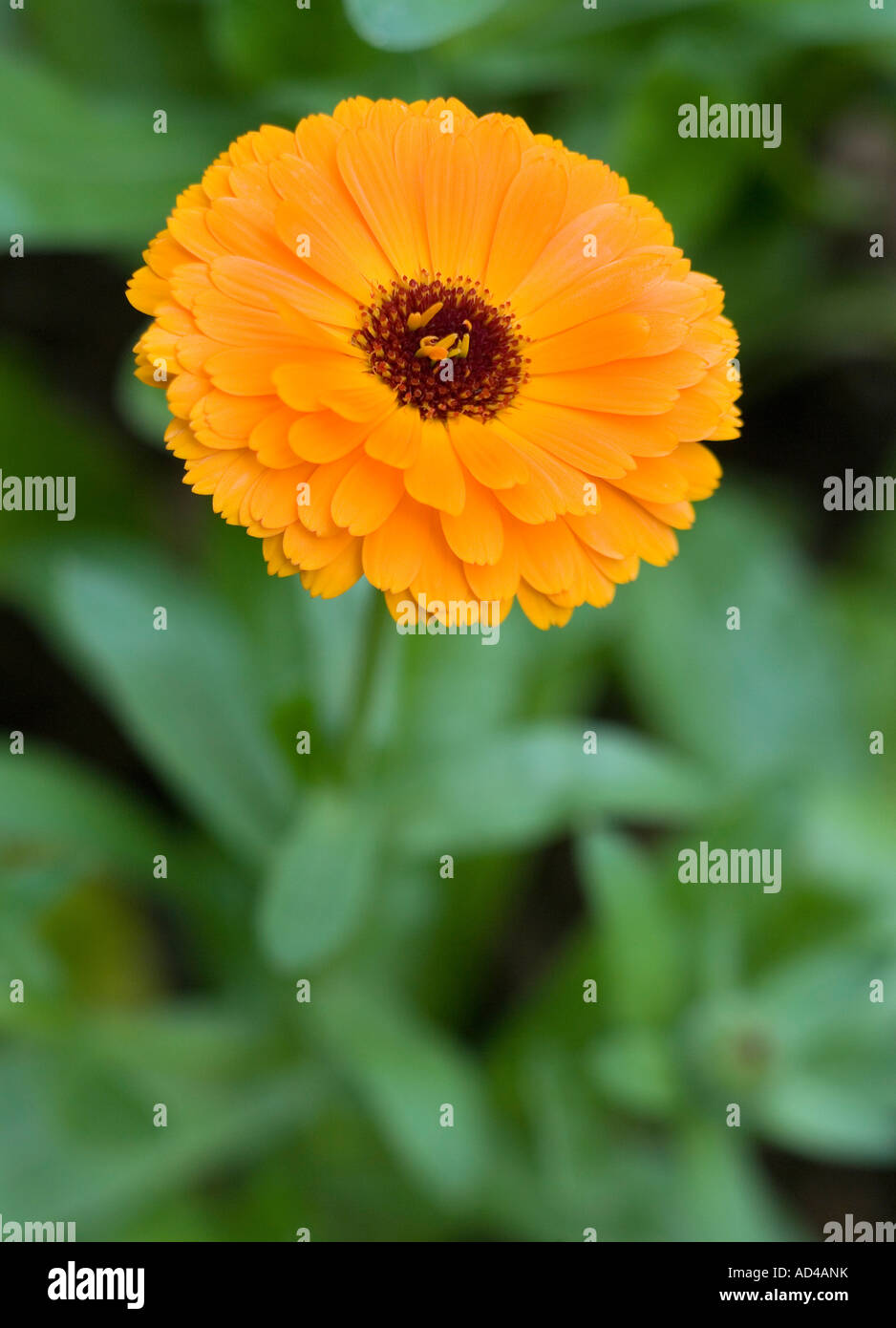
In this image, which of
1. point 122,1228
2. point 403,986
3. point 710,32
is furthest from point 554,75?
point 122,1228

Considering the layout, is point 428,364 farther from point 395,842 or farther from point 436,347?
point 395,842

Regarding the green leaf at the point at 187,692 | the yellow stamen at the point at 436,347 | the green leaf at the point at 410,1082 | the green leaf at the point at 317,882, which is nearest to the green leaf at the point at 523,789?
the green leaf at the point at 317,882

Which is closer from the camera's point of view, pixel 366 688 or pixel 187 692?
pixel 366 688

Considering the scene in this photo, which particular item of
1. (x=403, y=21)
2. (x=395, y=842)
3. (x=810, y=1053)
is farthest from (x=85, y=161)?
(x=810, y=1053)

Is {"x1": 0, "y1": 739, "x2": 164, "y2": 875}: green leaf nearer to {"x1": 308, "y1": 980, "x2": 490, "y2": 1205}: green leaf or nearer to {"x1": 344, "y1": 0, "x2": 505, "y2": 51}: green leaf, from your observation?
{"x1": 308, "y1": 980, "x2": 490, "y2": 1205}: green leaf

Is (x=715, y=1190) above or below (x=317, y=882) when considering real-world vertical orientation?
below

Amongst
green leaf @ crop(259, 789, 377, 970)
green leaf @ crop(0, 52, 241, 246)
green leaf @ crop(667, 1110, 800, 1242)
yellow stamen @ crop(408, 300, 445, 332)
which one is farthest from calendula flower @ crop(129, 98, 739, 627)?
green leaf @ crop(667, 1110, 800, 1242)
